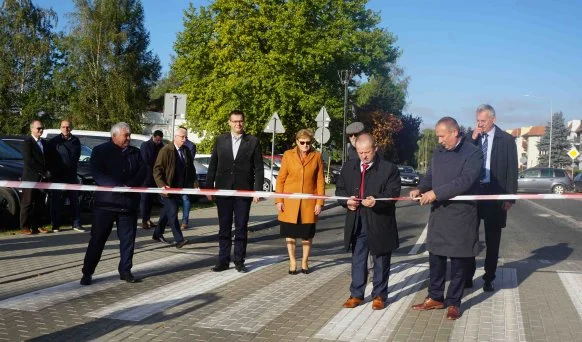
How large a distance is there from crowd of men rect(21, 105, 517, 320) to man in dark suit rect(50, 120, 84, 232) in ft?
7.52

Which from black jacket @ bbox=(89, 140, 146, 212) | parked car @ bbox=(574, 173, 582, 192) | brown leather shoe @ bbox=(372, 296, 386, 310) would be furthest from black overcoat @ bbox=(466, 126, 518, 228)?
parked car @ bbox=(574, 173, 582, 192)

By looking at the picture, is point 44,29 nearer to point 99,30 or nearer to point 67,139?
point 99,30

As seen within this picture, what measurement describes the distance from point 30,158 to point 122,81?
138 feet

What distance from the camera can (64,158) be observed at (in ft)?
34.6

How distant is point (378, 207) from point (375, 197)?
0.34ft

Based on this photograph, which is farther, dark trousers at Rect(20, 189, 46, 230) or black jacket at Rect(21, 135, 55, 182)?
dark trousers at Rect(20, 189, 46, 230)

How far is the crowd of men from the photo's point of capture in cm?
569

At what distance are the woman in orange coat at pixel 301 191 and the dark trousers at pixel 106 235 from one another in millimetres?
1850

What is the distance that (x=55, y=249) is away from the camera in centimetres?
868

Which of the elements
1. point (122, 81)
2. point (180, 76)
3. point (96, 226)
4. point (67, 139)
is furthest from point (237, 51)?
point (96, 226)

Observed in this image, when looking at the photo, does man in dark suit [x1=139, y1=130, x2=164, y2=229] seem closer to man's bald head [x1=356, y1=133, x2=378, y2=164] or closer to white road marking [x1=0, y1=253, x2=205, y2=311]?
white road marking [x1=0, y1=253, x2=205, y2=311]

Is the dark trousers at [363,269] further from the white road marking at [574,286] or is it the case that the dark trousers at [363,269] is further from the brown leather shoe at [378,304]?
the white road marking at [574,286]

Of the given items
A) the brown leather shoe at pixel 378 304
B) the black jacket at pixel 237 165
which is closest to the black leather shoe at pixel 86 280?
the black jacket at pixel 237 165

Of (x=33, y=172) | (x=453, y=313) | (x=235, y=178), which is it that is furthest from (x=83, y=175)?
(x=453, y=313)
